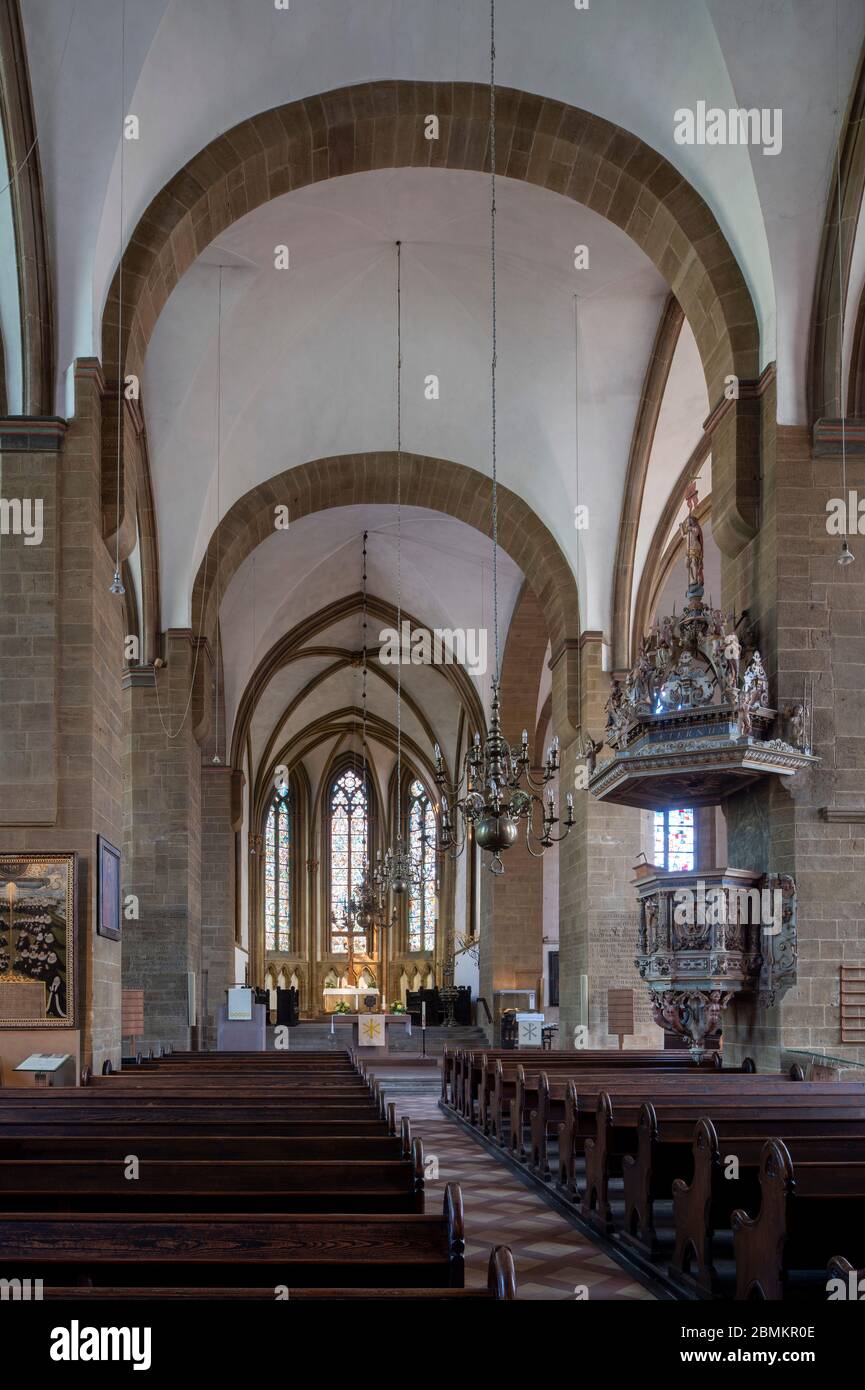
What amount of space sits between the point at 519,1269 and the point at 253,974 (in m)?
25.7

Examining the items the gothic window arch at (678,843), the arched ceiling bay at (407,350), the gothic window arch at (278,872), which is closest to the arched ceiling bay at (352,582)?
the arched ceiling bay at (407,350)

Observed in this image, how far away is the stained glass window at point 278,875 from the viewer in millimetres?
33406

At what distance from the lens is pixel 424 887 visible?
32250mm

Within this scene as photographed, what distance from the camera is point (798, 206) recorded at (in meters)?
9.78

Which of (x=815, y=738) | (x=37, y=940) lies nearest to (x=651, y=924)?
(x=815, y=738)

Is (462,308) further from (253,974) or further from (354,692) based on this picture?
(253,974)

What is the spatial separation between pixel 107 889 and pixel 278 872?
2451cm

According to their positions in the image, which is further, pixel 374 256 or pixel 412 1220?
pixel 374 256

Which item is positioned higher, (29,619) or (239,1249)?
(29,619)

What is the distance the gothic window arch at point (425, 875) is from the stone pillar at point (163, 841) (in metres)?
16.6

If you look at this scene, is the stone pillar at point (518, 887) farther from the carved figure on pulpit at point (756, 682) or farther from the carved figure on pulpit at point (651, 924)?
the carved figure on pulpit at point (756, 682)

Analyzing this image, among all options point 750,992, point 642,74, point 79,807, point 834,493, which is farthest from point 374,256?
point 750,992

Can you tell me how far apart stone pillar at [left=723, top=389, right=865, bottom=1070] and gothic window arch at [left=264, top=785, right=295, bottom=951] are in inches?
946

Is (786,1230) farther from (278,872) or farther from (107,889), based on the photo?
(278,872)
